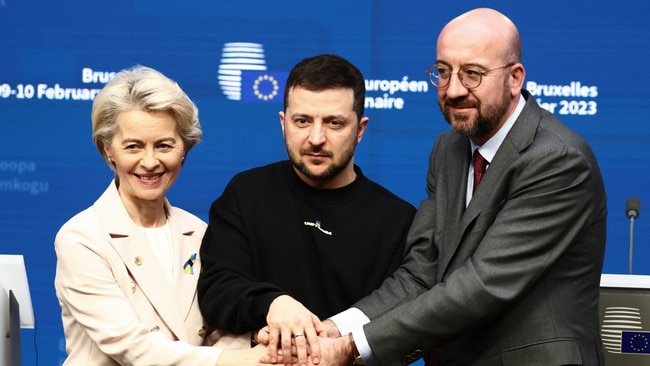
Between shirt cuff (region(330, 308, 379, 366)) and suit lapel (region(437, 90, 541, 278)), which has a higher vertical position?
suit lapel (region(437, 90, 541, 278))

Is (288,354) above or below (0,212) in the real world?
below

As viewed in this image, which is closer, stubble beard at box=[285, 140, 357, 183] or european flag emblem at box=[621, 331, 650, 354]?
stubble beard at box=[285, 140, 357, 183]

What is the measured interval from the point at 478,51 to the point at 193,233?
3.25ft

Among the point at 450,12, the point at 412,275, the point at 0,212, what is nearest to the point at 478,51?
the point at 412,275

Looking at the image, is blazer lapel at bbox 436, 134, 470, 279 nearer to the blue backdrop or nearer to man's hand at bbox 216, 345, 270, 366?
man's hand at bbox 216, 345, 270, 366

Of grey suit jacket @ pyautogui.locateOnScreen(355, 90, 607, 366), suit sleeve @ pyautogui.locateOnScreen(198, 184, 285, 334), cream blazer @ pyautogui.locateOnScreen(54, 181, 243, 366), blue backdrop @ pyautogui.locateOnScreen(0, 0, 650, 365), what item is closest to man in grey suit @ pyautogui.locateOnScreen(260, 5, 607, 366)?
grey suit jacket @ pyautogui.locateOnScreen(355, 90, 607, 366)

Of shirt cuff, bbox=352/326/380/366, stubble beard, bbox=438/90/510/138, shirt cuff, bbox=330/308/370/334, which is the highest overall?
stubble beard, bbox=438/90/510/138

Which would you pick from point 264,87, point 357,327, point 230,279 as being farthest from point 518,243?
point 264,87

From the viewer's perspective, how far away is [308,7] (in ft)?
17.7

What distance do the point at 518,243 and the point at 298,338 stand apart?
65 cm

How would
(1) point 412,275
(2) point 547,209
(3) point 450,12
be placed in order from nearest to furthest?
(2) point 547,209, (1) point 412,275, (3) point 450,12

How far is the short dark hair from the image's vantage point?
3.30 m

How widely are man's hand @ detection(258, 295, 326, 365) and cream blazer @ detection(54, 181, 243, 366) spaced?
0.53 ft

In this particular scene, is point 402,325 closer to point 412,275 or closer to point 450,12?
point 412,275
